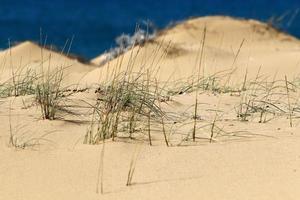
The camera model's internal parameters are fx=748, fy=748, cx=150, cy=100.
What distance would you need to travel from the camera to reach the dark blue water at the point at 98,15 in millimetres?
18938

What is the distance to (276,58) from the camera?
8.28m

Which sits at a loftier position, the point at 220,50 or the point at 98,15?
the point at 98,15

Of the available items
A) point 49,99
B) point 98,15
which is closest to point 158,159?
point 49,99

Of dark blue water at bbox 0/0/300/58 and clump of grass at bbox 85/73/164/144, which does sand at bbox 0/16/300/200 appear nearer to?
clump of grass at bbox 85/73/164/144

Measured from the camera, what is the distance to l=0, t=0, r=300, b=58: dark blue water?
1894 cm

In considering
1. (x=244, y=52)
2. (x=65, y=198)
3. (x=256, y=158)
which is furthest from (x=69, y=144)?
(x=244, y=52)

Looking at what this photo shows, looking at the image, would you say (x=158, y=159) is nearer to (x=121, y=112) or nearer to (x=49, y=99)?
(x=121, y=112)

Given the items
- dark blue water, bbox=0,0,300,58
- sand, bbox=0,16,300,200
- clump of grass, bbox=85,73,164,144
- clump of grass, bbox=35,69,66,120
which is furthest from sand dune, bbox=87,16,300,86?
dark blue water, bbox=0,0,300,58

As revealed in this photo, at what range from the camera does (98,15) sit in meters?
25.5

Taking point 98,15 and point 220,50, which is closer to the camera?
point 220,50

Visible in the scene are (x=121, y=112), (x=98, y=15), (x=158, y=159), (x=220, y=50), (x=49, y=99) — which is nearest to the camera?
(x=158, y=159)

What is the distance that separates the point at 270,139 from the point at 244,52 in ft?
19.3

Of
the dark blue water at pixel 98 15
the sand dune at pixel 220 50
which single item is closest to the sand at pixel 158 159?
the sand dune at pixel 220 50

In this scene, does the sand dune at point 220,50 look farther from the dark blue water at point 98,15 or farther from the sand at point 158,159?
the dark blue water at point 98,15
